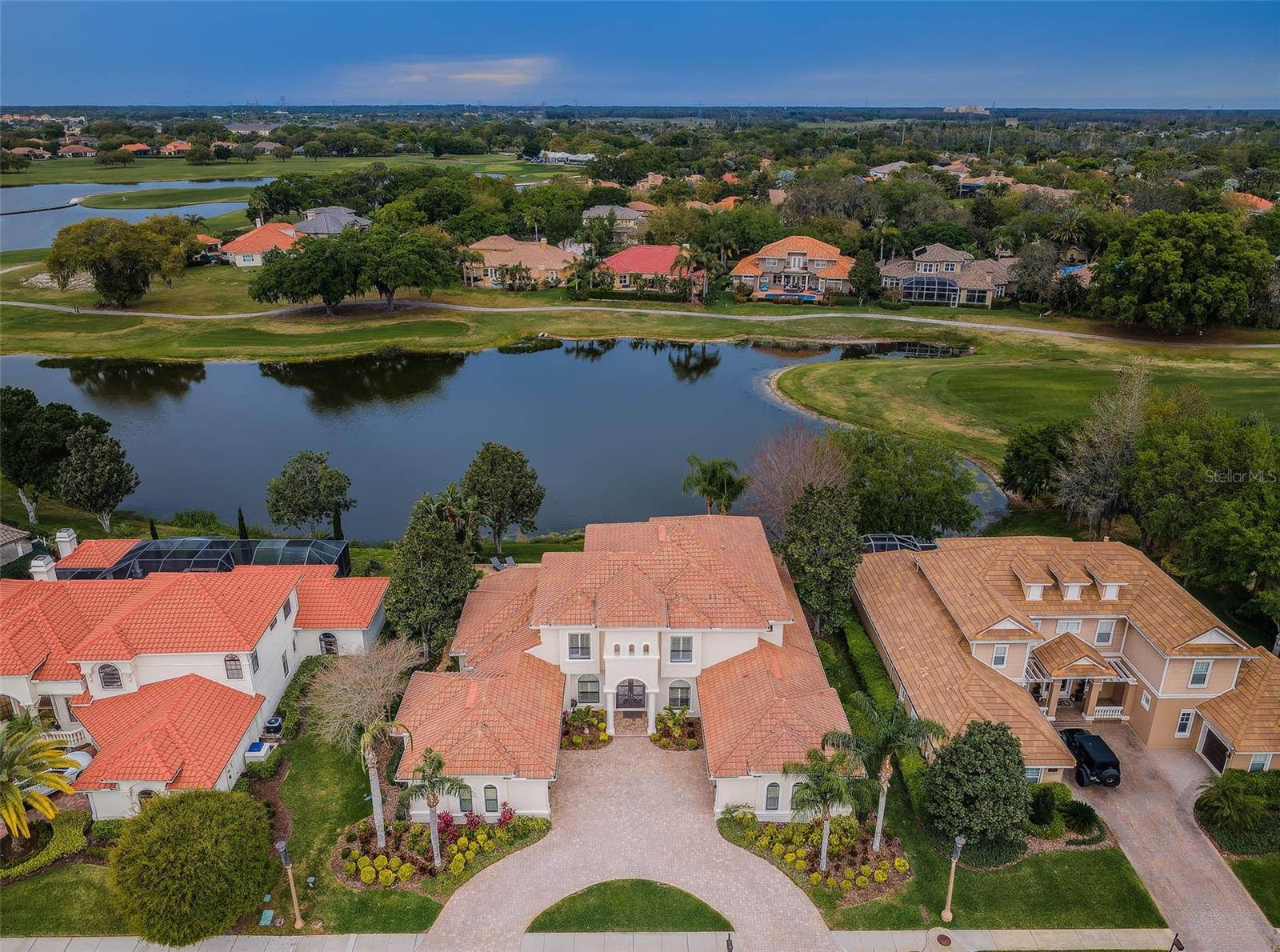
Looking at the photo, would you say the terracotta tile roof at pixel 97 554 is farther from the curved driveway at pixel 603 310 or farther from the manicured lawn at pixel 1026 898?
the curved driveway at pixel 603 310

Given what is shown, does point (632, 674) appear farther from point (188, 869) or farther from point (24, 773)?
point (24, 773)

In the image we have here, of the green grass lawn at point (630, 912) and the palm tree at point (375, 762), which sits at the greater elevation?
the palm tree at point (375, 762)

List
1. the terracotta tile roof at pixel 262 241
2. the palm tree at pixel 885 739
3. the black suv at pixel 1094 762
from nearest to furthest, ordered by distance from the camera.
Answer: the palm tree at pixel 885 739, the black suv at pixel 1094 762, the terracotta tile roof at pixel 262 241

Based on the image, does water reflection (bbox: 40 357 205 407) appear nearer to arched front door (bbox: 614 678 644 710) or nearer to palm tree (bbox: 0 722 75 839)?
palm tree (bbox: 0 722 75 839)

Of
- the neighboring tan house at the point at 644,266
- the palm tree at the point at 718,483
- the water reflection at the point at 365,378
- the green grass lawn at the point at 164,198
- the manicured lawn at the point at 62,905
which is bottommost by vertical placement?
the manicured lawn at the point at 62,905

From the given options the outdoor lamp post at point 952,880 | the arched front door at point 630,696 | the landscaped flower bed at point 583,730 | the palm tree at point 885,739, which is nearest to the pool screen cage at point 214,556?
the landscaped flower bed at point 583,730

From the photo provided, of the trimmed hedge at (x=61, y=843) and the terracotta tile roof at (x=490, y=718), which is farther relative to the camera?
the terracotta tile roof at (x=490, y=718)

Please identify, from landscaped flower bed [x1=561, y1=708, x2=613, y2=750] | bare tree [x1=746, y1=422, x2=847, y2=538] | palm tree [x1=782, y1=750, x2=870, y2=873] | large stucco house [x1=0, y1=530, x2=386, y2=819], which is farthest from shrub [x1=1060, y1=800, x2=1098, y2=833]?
large stucco house [x1=0, y1=530, x2=386, y2=819]
